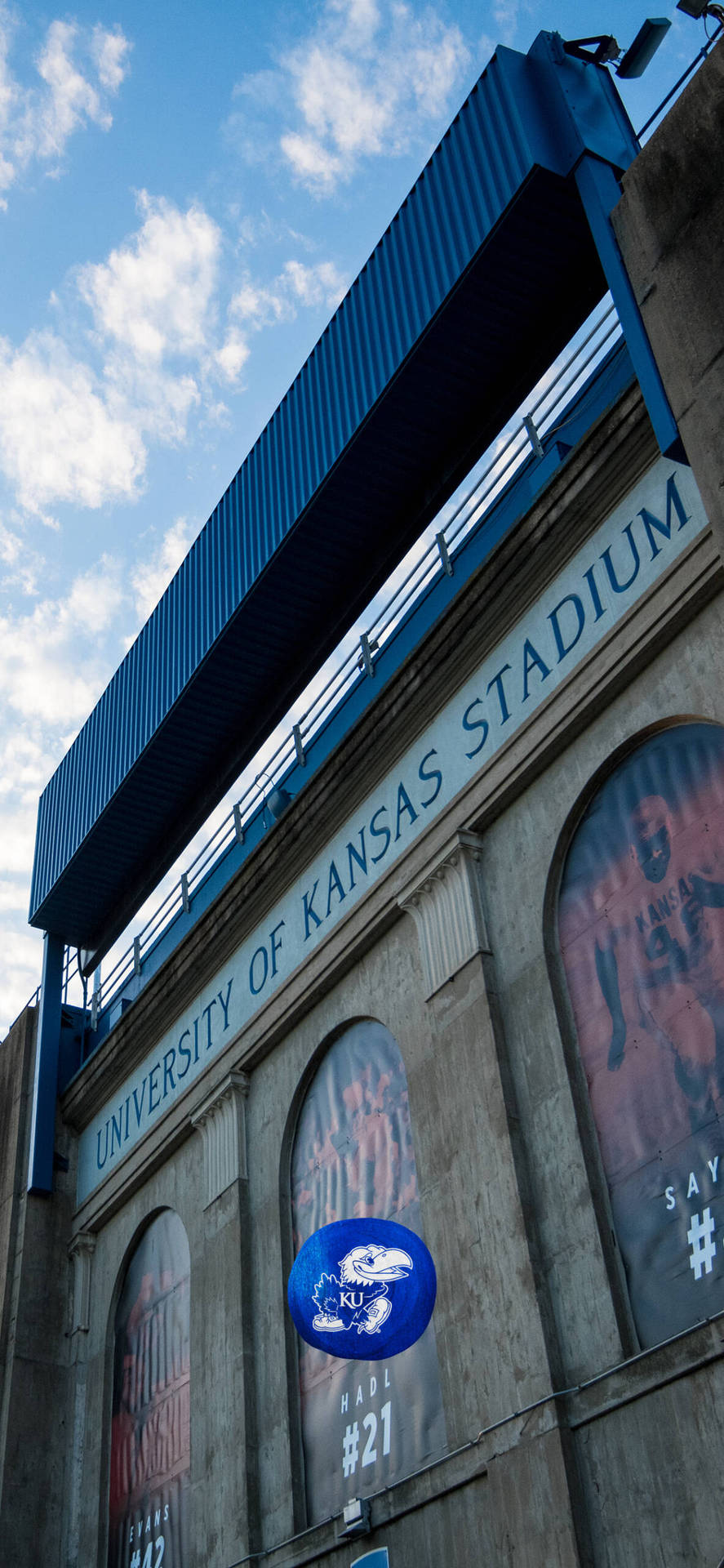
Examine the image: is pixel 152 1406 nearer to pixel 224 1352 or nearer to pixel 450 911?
pixel 224 1352

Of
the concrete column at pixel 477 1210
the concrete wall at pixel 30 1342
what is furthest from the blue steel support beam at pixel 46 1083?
the concrete column at pixel 477 1210

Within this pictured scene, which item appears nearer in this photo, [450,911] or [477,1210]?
[477,1210]

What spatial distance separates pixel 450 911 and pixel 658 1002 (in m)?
2.90

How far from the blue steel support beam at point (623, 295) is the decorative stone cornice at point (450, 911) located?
167 inches

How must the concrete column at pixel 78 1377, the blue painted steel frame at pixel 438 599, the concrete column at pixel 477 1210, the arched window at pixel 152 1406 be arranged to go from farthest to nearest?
the concrete column at pixel 78 1377 < the arched window at pixel 152 1406 < the blue painted steel frame at pixel 438 599 < the concrete column at pixel 477 1210

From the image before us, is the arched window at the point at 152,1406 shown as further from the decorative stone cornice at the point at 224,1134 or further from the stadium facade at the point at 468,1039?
the decorative stone cornice at the point at 224,1134

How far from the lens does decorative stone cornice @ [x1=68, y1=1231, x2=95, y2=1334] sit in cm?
1936

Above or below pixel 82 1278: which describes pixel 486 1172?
below

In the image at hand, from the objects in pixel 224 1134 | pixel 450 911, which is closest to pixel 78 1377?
pixel 224 1134

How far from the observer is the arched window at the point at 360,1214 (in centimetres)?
1296

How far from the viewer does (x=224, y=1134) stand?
17031 mm

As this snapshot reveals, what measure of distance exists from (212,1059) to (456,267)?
30.8 ft

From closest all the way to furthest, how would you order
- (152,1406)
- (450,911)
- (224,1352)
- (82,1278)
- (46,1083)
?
(450,911)
(224,1352)
(152,1406)
(82,1278)
(46,1083)

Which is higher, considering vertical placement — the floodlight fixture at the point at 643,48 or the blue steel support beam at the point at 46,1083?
the floodlight fixture at the point at 643,48
